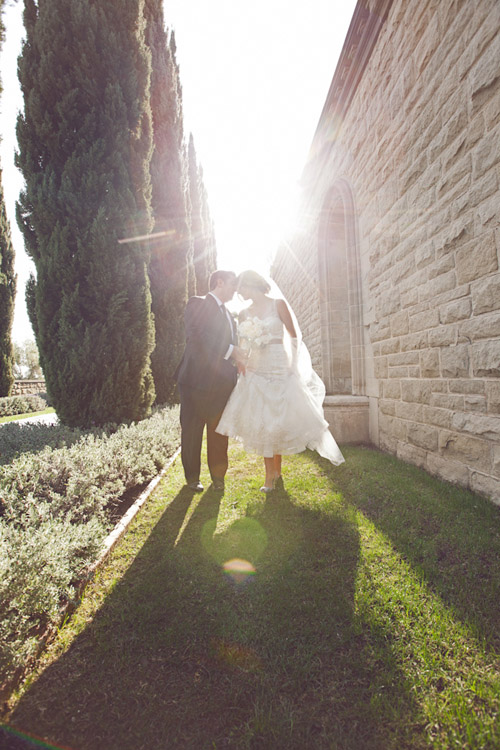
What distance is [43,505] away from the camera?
231 cm

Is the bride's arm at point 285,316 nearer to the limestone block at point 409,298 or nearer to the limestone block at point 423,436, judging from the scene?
the limestone block at point 409,298

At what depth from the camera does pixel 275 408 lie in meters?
3.28

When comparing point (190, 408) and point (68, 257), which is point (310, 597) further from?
point (68, 257)

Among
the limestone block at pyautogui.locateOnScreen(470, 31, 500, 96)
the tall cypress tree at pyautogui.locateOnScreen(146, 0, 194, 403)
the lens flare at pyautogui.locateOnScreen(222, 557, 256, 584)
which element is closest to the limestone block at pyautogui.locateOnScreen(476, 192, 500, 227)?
the limestone block at pyautogui.locateOnScreen(470, 31, 500, 96)

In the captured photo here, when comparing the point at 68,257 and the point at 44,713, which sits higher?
the point at 68,257

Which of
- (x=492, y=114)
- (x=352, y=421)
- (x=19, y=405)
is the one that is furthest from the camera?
(x=19, y=405)

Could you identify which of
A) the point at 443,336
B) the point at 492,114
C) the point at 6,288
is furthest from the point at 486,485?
the point at 6,288

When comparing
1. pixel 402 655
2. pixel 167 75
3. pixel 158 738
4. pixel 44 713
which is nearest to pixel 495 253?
pixel 402 655

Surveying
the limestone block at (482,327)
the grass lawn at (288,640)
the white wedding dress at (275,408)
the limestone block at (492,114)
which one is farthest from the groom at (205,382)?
the limestone block at (492,114)

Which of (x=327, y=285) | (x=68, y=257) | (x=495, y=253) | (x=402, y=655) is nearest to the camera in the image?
(x=402, y=655)

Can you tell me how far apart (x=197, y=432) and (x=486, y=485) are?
8.88 ft

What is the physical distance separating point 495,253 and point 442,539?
219 centimetres

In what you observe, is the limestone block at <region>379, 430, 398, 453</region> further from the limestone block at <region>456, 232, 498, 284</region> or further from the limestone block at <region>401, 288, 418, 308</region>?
the limestone block at <region>456, 232, 498, 284</region>

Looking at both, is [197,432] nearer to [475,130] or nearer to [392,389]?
[392,389]
